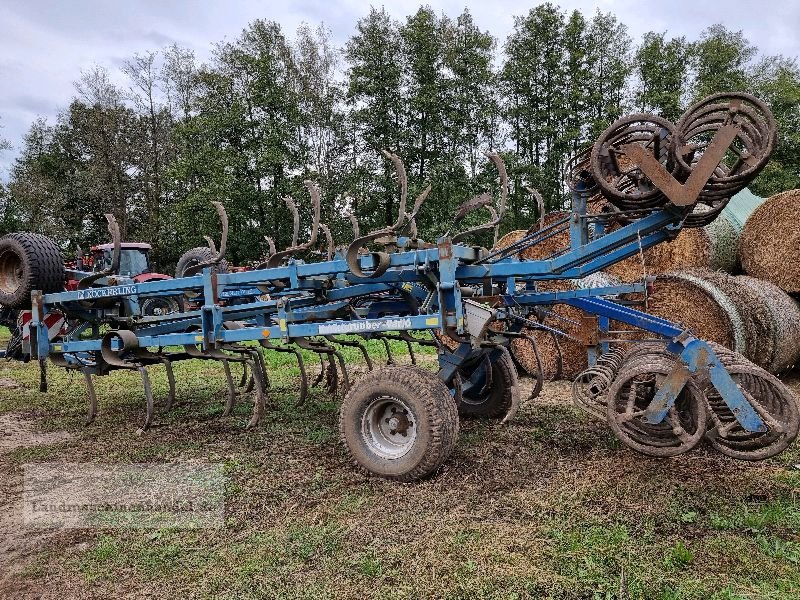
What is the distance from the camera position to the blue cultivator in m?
3.69

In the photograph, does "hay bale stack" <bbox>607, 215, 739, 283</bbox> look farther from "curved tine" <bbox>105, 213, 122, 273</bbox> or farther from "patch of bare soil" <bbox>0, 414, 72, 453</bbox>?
"patch of bare soil" <bbox>0, 414, 72, 453</bbox>

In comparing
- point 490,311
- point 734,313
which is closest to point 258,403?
point 490,311

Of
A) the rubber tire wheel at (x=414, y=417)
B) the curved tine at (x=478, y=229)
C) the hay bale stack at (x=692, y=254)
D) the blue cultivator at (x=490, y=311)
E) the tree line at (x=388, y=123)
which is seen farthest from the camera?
the tree line at (x=388, y=123)

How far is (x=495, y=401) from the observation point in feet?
19.4

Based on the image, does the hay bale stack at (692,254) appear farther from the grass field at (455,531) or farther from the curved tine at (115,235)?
the curved tine at (115,235)

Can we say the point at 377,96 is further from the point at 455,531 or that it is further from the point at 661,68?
the point at 455,531

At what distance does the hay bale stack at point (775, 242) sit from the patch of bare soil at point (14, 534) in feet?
25.5

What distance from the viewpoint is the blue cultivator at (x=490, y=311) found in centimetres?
369

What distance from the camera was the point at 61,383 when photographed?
8.77 meters

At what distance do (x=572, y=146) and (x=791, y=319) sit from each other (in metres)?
16.8

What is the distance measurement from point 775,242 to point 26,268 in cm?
827

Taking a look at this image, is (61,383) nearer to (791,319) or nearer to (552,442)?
(552,442)

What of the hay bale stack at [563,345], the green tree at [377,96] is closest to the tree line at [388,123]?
the green tree at [377,96]

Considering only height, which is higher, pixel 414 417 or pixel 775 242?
pixel 775 242
